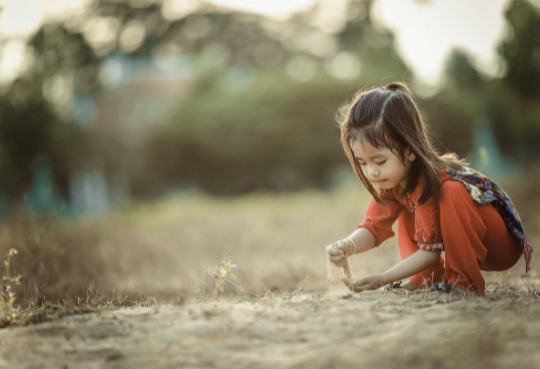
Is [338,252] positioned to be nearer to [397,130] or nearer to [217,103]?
[397,130]

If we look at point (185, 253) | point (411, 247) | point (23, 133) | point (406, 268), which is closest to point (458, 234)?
point (406, 268)

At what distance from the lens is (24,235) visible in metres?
4.37

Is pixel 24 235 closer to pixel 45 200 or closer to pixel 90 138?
pixel 45 200

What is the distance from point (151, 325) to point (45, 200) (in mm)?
3291

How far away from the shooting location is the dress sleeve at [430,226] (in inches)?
112

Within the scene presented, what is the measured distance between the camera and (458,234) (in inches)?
108

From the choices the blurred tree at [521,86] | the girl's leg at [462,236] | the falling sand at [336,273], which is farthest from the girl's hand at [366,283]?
the blurred tree at [521,86]

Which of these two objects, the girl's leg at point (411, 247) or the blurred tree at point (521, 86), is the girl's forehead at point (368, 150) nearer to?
the girl's leg at point (411, 247)

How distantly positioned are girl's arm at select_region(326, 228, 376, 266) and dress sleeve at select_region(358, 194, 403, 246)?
0.03 meters

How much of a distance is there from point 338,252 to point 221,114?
1591 centimetres

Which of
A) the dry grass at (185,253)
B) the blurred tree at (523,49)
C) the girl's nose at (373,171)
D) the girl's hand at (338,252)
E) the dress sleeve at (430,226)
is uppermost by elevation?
the blurred tree at (523,49)

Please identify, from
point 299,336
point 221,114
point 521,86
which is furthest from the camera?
point 221,114

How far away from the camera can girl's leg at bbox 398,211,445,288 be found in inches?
123

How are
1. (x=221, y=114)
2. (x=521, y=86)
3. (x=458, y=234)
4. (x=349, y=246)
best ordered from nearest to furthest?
(x=458, y=234)
(x=349, y=246)
(x=521, y=86)
(x=221, y=114)
